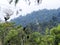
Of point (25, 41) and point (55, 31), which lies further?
point (25, 41)

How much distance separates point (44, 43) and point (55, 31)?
8.62 ft

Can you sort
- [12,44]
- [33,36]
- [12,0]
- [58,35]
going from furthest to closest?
[33,36] → [12,44] → [58,35] → [12,0]

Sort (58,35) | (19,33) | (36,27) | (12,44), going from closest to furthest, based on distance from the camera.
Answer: (58,35)
(12,44)
(19,33)
(36,27)

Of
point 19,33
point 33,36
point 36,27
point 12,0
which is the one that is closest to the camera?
point 12,0

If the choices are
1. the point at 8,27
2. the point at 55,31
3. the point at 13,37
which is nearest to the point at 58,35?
the point at 55,31

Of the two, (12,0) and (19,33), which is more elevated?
(12,0)

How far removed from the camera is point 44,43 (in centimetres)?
1967

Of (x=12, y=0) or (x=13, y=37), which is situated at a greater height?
(x=12, y=0)

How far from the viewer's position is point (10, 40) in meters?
19.6

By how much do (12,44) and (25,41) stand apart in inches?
85.8

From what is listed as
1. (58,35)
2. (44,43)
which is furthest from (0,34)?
(58,35)

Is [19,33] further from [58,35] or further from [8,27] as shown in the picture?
[58,35]

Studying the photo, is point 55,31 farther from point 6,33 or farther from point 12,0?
point 12,0

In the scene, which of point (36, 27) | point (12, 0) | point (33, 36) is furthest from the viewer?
point (36, 27)
